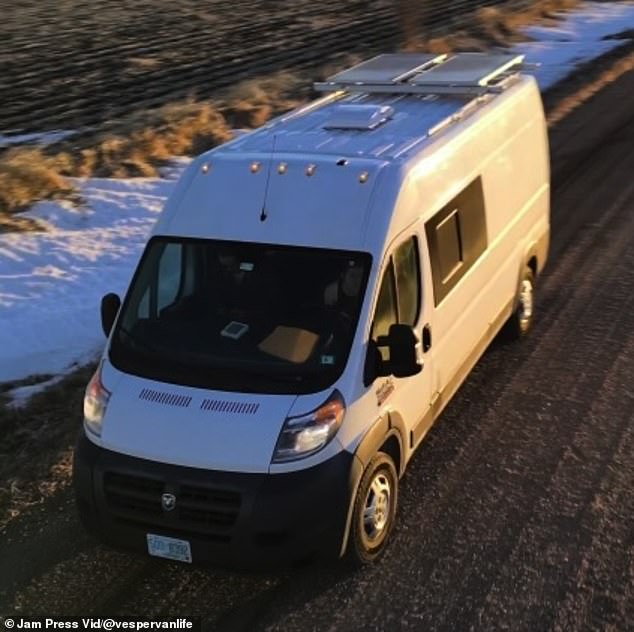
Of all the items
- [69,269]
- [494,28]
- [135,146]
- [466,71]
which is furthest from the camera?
[494,28]

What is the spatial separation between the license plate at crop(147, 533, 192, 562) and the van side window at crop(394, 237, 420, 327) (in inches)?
78.6

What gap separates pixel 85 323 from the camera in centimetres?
954

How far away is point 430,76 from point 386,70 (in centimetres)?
52

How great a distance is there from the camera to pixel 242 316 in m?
5.86

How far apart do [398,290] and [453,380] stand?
4.26 ft

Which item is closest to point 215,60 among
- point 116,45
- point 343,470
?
point 116,45

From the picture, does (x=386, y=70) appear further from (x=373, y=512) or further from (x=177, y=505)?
(x=177, y=505)

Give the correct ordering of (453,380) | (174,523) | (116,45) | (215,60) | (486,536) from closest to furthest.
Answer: (174,523), (486,536), (453,380), (215,60), (116,45)

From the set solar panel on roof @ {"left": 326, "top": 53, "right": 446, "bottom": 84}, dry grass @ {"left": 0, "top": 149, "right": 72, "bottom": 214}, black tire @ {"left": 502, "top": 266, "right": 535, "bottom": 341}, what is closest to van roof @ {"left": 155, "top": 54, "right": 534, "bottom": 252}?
solar panel on roof @ {"left": 326, "top": 53, "right": 446, "bottom": 84}

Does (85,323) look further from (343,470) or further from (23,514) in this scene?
(343,470)

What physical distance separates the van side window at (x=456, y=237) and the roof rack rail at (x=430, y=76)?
1.09 metres

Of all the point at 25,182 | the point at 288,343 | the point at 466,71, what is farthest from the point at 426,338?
the point at 25,182

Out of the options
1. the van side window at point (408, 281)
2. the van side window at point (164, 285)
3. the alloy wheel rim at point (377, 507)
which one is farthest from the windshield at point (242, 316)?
the alloy wheel rim at point (377, 507)

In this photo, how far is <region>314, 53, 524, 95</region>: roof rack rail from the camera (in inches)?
319
